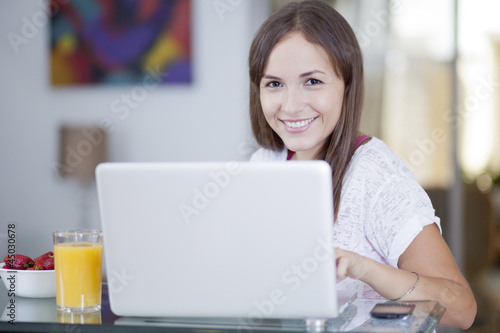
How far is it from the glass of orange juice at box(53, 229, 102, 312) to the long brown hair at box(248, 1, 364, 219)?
68 centimetres

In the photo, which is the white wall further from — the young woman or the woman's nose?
the woman's nose

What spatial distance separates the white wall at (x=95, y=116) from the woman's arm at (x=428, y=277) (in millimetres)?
2818

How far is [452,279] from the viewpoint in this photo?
5.01ft

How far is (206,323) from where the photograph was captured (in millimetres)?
1167

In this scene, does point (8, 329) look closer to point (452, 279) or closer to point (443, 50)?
point (452, 279)

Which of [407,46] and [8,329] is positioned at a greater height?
[407,46]

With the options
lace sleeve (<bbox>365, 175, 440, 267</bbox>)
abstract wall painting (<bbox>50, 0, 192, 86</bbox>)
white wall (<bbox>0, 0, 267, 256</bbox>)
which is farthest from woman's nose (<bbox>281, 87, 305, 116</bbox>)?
abstract wall painting (<bbox>50, 0, 192, 86</bbox>)

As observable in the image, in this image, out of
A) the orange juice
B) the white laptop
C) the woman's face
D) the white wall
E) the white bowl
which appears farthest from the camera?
the white wall

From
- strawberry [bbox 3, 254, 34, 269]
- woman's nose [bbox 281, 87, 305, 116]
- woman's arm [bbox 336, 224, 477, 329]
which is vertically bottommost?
woman's arm [bbox 336, 224, 477, 329]

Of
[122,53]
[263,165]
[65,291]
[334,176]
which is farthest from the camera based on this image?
[122,53]

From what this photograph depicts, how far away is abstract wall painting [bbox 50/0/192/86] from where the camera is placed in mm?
4395

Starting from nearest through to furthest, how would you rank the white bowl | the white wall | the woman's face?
the white bowl, the woman's face, the white wall

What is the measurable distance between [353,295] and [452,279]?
12.9 inches

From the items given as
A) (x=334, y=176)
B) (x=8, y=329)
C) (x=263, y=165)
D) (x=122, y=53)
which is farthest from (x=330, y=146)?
(x=122, y=53)
